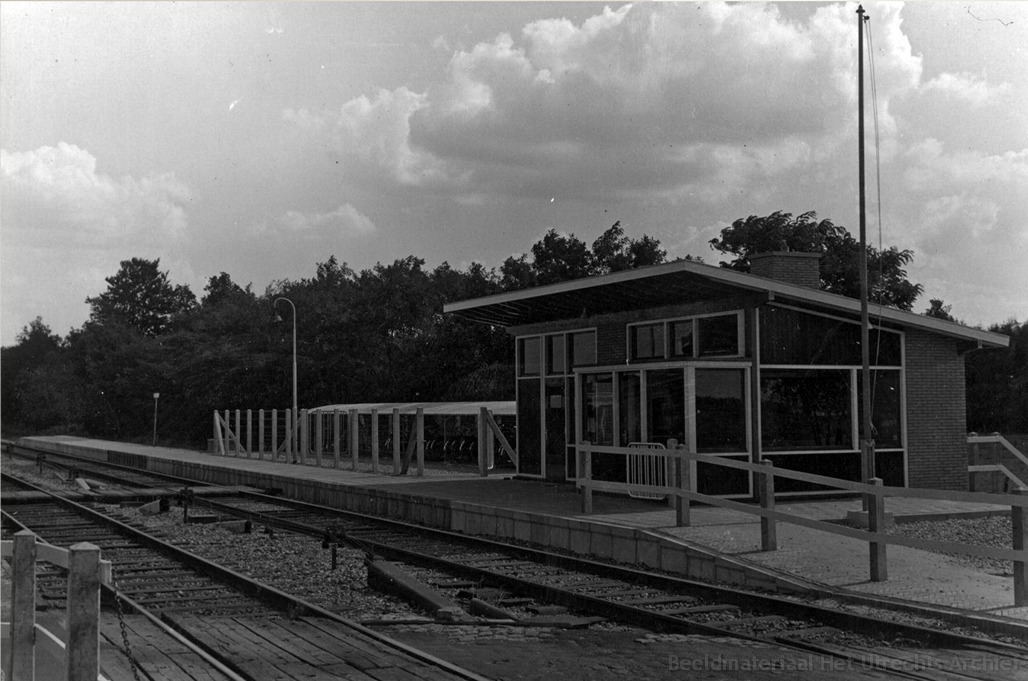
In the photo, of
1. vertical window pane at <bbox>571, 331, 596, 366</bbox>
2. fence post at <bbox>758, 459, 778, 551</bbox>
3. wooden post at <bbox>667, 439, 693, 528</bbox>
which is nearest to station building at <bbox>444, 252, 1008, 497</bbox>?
vertical window pane at <bbox>571, 331, 596, 366</bbox>

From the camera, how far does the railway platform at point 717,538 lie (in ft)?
29.7

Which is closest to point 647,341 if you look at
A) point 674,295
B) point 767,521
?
point 674,295

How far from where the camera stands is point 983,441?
18328 mm

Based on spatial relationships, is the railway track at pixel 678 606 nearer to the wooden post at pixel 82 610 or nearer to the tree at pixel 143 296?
the wooden post at pixel 82 610

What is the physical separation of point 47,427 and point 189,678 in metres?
77.7

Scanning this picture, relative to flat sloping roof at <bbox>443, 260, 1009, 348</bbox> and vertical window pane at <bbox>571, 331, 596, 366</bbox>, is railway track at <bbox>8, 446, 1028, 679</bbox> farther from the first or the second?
vertical window pane at <bbox>571, 331, 596, 366</bbox>

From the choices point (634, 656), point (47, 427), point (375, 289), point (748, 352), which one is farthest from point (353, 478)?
point (47, 427)

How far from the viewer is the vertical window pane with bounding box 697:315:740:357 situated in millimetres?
15656

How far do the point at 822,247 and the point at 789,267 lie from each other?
25.4m

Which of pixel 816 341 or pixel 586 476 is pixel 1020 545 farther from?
pixel 816 341

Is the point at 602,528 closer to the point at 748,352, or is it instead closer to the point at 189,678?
the point at 748,352

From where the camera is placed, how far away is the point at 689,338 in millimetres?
16266

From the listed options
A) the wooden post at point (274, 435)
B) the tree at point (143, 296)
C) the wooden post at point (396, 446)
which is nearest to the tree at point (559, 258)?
the wooden post at point (274, 435)

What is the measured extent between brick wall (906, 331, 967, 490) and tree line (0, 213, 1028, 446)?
1087 cm
